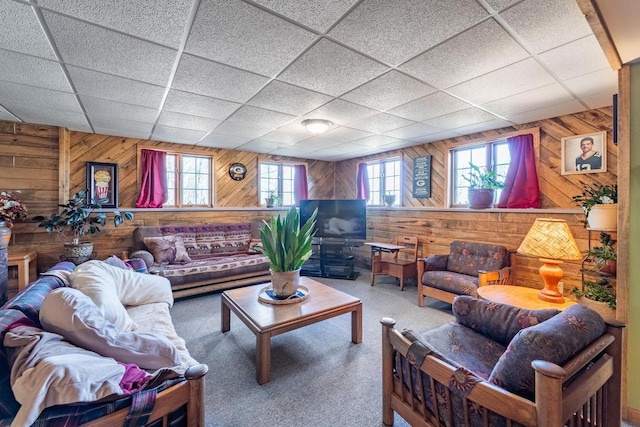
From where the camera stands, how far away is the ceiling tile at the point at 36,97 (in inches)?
97.5

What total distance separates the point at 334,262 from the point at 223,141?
278 cm

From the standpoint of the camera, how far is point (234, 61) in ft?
6.54

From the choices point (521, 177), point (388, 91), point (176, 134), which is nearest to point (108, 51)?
point (388, 91)

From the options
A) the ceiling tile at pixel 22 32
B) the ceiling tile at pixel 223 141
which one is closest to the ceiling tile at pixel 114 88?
the ceiling tile at pixel 22 32

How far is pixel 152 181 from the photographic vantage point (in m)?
4.43

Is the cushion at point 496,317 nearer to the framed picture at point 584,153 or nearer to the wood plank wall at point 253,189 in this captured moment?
the wood plank wall at point 253,189

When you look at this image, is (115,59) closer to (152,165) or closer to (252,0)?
(252,0)

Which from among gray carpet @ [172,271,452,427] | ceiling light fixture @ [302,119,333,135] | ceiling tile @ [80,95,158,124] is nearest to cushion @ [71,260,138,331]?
gray carpet @ [172,271,452,427]

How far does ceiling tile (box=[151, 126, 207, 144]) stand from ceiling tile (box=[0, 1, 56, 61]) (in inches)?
74.1

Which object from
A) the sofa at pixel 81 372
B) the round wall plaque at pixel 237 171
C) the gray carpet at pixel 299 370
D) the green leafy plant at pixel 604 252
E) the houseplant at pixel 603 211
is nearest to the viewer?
the sofa at pixel 81 372

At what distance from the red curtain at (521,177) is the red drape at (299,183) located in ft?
12.1

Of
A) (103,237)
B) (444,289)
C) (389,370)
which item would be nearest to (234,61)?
(389,370)

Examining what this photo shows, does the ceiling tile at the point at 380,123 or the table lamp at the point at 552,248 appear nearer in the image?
the table lamp at the point at 552,248

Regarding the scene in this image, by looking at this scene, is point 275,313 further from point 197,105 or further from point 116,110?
point 116,110
